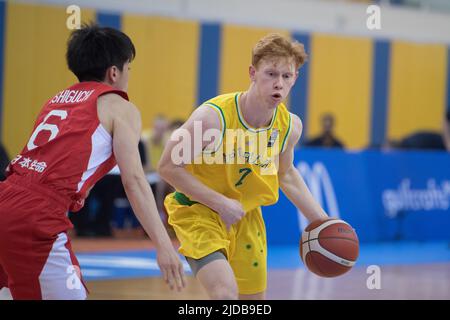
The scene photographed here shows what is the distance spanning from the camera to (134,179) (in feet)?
12.9

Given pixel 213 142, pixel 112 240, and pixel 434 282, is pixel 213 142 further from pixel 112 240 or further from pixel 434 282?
pixel 112 240

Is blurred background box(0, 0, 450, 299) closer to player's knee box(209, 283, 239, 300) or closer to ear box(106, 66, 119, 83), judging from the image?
player's knee box(209, 283, 239, 300)

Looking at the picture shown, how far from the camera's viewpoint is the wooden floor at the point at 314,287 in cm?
773

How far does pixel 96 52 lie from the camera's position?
4148 mm

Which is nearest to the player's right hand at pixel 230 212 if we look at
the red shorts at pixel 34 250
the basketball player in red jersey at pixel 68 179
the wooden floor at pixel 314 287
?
the basketball player in red jersey at pixel 68 179

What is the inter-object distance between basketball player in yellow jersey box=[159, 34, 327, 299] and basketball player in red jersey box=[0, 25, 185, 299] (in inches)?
34.8

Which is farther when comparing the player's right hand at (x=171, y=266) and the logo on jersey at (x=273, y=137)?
the logo on jersey at (x=273, y=137)

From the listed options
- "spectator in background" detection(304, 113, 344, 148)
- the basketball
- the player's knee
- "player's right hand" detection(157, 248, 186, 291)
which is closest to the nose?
the basketball

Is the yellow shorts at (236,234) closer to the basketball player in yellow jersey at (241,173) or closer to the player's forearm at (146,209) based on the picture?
the basketball player in yellow jersey at (241,173)

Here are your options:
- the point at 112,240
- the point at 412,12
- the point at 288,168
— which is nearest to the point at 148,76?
the point at 112,240

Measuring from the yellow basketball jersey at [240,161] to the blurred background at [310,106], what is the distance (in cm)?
270

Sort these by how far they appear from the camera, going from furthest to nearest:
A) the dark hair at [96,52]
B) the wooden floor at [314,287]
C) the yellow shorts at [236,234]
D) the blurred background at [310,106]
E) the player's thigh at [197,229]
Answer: the blurred background at [310,106]
the wooden floor at [314,287]
the yellow shorts at [236,234]
the player's thigh at [197,229]
the dark hair at [96,52]

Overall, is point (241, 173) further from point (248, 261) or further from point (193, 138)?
point (248, 261)
